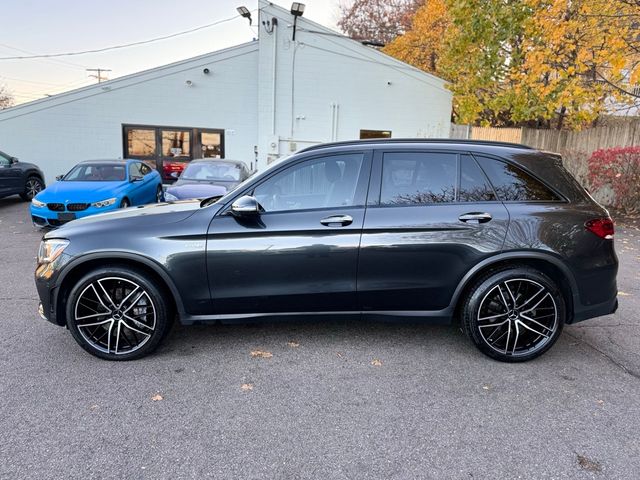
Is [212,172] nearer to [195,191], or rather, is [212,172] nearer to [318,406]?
[195,191]

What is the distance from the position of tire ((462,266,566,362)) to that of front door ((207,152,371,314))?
39.0 inches

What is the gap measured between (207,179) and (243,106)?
6408mm

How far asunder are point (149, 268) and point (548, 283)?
3.16 meters

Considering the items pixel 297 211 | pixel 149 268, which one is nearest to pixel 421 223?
pixel 297 211

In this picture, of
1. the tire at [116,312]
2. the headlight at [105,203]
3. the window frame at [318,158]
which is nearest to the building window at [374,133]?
the headlight at [105,203]

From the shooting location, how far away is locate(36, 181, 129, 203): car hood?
791 cm

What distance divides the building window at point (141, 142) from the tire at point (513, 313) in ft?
45.3

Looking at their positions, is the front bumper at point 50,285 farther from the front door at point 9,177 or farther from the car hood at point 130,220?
the front door at point 9,177

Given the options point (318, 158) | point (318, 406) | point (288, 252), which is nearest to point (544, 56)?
point (318, 158)

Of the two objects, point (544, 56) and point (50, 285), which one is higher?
point (544, 56)

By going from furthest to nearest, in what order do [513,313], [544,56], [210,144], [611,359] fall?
[210,144]
[544,56]
[611,359]
[513,313]

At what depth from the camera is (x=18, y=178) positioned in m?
11.5

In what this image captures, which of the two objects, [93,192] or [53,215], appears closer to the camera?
[53,215]

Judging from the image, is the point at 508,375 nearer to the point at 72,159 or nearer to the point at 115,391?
the point at 115,391
